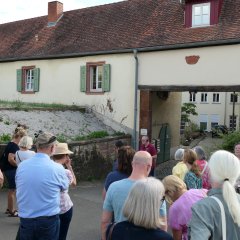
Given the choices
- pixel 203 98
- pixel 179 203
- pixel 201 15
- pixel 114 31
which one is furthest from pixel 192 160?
→ pixel 203 98

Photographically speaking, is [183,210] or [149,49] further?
[149,49]

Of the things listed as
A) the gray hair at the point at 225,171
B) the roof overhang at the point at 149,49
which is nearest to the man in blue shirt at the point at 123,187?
the gray hair at the point at 225,171

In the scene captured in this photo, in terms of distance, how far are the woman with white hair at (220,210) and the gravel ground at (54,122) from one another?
10649 mm

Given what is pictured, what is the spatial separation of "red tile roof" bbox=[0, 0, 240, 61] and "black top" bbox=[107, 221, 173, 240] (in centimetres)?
1212

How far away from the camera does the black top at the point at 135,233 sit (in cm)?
279

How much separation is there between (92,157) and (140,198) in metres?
11.1

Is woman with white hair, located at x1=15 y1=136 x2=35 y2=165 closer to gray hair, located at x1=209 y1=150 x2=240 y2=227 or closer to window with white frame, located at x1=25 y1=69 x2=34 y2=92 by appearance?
gray hair, located at x1=209 y1=150 x2=240 y2=227

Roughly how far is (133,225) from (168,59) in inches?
511

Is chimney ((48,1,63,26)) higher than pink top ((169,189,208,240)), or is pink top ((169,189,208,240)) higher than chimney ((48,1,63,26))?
chimney ((48,1,63,26))

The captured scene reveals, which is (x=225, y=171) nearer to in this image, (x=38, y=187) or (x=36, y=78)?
(x=38, y=187)

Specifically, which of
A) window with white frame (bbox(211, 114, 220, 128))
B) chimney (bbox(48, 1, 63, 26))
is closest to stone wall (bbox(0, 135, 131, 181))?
chimney (bbox(48, 1, 63, 26))

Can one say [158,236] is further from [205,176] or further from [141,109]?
[141,109]

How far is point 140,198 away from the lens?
2.82 metres

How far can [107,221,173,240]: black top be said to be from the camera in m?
2.79
